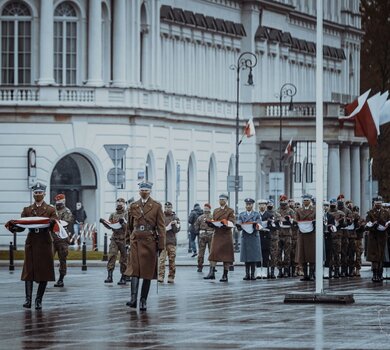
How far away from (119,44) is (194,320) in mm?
44532

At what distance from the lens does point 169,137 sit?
79.1 m

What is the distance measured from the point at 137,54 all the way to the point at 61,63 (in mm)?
2752

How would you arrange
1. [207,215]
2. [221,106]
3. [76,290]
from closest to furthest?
[76,290], [207,215], [221,106]

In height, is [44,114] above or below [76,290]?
above

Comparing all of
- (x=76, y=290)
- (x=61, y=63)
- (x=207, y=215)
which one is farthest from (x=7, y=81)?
(x=76, y=290)

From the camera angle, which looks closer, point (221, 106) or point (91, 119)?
point (91, 119)

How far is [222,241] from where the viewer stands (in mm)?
46875

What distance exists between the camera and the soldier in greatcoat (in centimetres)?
4556

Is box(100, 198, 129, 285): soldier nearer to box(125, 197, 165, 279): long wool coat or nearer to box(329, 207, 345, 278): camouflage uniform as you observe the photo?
box(329, 207, 345, 278): camouflage uniform

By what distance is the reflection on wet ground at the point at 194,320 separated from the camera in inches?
1037

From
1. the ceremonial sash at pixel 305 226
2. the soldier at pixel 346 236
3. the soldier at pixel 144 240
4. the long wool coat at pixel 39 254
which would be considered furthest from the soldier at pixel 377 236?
the long wool coat at pixel 39 254

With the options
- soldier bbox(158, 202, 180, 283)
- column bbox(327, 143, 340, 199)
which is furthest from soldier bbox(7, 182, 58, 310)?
column bbox(327, 143, 340, 199)

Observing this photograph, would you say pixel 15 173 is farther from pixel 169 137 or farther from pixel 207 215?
pixel 207 215

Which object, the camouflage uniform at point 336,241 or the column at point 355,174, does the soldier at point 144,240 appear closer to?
the camouflage uniform at point 336,241
